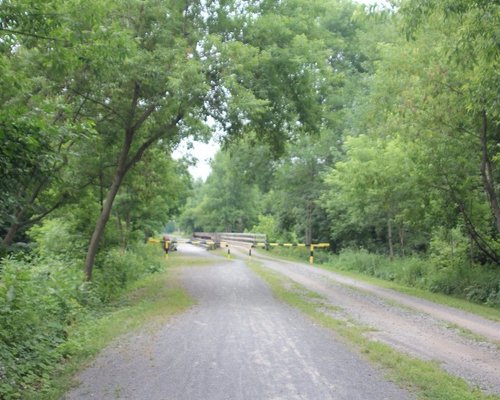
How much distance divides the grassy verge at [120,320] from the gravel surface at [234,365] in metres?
0.24

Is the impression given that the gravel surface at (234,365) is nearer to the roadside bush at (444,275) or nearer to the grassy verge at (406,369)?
the grassy verge at (406,369)

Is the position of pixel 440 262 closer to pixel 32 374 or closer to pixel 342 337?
pixel 342 337

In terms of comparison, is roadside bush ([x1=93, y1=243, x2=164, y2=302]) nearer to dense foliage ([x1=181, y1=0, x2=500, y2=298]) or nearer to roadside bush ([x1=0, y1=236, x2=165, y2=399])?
roadside bush ([x1=0, y1=236, x2=165, y2=399])

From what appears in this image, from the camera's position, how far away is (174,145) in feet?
57.5

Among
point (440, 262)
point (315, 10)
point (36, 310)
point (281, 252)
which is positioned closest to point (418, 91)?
point (315, 10)

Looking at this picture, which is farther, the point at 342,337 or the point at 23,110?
the point at 342,337

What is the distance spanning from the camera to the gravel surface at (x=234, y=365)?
577 cm

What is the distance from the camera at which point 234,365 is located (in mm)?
6875

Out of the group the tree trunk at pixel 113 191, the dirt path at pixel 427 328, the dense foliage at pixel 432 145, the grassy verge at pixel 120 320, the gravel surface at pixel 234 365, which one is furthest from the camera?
the tree trunk at pixel 113 191

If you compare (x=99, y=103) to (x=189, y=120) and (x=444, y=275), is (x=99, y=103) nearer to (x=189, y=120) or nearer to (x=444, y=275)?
(x=189, y=120)

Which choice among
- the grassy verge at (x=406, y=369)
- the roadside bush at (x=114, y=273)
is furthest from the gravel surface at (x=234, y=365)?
the roadside bush at (x=114, y=273)

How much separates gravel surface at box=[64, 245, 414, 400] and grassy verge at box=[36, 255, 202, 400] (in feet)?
0.80

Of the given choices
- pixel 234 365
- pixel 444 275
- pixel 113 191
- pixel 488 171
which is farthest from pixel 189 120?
pixel 444 275

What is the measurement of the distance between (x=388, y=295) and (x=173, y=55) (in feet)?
30.6
